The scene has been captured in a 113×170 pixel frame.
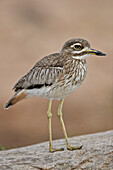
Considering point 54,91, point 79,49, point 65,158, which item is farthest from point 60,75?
point 65,158

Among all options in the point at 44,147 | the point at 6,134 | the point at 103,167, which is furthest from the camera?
the point at 6,134

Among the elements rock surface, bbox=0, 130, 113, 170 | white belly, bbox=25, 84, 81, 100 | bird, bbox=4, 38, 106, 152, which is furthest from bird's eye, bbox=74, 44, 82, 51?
rock surface, bbox=0, 130, 113, 170

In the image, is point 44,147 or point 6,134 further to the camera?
point 6,134

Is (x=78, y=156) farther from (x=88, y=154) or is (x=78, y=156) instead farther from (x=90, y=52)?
(x=90, y=52)

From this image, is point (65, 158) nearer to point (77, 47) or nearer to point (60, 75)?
point (60, 75)

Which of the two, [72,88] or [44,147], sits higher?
[72,88]

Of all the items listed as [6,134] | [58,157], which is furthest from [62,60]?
[6,134]

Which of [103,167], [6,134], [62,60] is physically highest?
[62,60]

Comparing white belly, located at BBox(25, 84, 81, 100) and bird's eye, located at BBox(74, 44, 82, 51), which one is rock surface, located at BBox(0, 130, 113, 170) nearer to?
white belly, located at BBox(25, 84, 81, 100)
